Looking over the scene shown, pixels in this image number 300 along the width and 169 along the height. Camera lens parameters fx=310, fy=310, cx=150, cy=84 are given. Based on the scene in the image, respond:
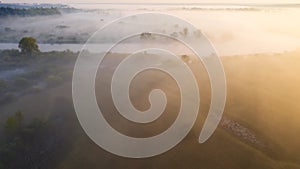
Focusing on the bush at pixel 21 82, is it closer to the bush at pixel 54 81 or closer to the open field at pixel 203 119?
the bush at pixel 54 81

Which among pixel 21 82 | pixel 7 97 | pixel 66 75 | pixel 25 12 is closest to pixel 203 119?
pixel 7 97

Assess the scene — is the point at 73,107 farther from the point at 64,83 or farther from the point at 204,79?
the point at 204,79

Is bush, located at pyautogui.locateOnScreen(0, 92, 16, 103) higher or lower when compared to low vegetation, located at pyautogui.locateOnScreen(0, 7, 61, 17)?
lower

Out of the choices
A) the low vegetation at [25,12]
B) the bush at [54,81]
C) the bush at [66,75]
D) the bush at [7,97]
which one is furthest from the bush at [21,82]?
the low vegetation at [25,12]

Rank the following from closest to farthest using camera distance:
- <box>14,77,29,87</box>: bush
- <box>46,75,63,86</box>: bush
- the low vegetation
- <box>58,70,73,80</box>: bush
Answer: <box>46,75,63,86</box>: bush
<box>14,77,29,87</box>: bush
<box>58,70,73,80</box>: bush
the low vegetation

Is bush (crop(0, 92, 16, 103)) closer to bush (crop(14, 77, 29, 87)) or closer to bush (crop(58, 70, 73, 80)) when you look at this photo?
bush (crop(14, 77, 29, 87))

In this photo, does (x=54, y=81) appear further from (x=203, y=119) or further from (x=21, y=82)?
(x=203, y=119)

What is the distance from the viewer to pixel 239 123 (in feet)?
64.0

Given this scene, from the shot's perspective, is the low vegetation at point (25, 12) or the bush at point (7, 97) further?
the low vegetation at point (25, 12)

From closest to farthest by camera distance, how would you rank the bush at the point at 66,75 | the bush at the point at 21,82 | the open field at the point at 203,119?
the open field at the point at 203,119
the bush at the point at 21,82
the bush at the point at 66,75

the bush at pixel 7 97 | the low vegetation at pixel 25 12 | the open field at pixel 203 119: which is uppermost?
the low vegetation at pixel 25 12

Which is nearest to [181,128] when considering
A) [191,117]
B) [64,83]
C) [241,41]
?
[191,117]

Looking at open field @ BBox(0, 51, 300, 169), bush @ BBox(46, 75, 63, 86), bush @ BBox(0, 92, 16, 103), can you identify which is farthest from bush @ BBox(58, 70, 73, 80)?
bush @ BBox(0, 92, 16, 103)

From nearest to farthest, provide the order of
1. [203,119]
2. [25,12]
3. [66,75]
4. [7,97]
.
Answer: [203,119]
[7,97]
[66,75]
[25,12]
